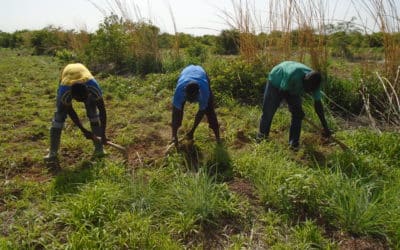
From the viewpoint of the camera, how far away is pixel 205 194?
2.97 metres

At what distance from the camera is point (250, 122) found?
17.1 ft

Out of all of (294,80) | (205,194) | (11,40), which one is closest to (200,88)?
(294,80)

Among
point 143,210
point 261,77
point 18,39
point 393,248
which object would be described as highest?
point 18,39

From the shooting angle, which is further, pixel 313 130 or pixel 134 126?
pixel 134 126

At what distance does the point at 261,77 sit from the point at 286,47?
638 mm

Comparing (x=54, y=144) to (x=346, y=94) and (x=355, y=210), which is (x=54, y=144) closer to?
(x=355, y=210)

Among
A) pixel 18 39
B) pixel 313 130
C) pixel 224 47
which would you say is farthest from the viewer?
pixel 18 39

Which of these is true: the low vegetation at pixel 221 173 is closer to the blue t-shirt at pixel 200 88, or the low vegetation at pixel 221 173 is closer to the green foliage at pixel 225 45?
the blue t-shirt at pixel 200 88

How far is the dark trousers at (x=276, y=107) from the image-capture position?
4.19m

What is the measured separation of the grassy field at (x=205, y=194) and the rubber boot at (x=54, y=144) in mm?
105

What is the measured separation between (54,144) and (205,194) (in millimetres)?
2048

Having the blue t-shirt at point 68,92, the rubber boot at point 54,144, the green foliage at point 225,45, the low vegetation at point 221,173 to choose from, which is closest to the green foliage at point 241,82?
the low vegetation at point 221,173

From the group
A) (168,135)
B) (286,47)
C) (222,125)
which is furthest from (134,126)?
(286,47)

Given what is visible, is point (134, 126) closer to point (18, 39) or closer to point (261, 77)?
point (261, 77)
